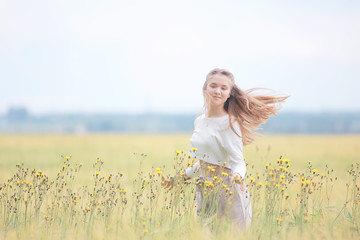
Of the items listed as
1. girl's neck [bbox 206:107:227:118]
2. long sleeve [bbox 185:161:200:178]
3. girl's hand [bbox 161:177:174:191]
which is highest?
girl's neck [bbox 206:107:227:118]

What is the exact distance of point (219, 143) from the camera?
4.98 m

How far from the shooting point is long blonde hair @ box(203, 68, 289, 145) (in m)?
5.17

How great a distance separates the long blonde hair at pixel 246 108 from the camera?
517cm

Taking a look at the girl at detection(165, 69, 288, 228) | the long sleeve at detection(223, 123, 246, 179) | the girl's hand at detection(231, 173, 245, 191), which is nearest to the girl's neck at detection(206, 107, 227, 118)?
the girl at detection(165, 69, 288, 228)

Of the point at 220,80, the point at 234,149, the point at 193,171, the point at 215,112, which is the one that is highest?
the point at 220,80

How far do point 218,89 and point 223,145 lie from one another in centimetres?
62

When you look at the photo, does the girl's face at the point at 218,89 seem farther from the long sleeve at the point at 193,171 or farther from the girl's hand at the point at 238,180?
the girl's hand at the point at 238,180

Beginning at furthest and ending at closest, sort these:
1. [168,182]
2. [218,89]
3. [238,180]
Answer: [168,182]
[218,89]
[238,180]

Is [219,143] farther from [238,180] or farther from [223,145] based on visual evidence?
[238,180]

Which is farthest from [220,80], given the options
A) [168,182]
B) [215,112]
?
[168,182]

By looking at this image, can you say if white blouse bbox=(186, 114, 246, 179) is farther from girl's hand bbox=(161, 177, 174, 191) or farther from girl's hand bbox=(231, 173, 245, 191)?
girl's hand bbox=(161, 177, 174, 191)

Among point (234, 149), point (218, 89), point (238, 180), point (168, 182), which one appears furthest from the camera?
point (168, 182)

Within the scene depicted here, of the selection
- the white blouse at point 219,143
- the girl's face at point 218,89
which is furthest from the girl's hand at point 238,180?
the girl's face at point 218,89

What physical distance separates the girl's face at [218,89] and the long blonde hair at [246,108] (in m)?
0.07
